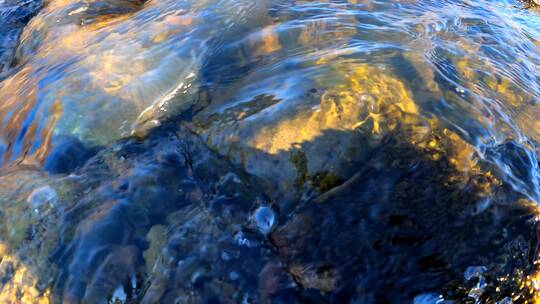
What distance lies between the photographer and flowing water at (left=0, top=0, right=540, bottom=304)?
242cm

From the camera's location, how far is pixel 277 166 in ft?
9.57

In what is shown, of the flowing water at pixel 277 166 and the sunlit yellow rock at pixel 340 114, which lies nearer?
the flowing water at pixel 277 166

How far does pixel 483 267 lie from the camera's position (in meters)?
2.27

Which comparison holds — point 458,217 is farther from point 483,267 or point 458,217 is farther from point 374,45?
point 374,45

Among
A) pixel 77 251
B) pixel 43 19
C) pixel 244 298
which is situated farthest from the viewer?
pixel 43 19

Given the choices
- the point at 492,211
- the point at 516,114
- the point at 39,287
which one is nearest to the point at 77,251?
the point at 39,287

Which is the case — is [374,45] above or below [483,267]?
above

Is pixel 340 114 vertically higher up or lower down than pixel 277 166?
higher up

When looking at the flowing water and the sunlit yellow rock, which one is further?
the sunlit yellow rock

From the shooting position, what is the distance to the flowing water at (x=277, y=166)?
242 cm

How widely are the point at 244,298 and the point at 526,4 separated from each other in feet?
20.8

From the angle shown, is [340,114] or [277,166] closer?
[277,166]

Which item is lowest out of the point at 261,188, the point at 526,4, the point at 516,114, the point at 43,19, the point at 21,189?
the point at 526,4

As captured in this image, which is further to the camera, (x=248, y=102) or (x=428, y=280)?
(x=248, y=102)
